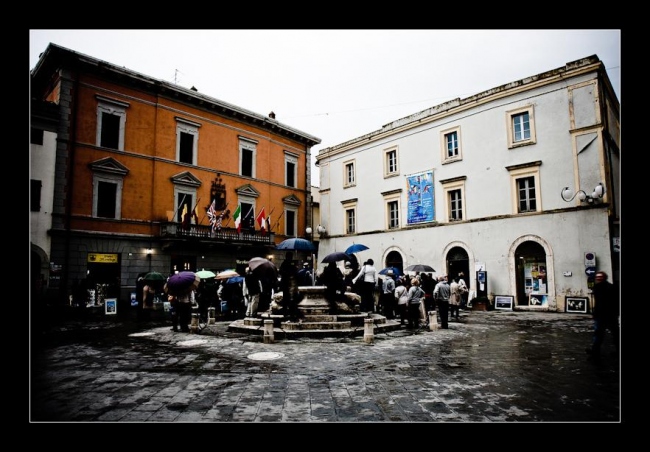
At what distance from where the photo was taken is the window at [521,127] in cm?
1944

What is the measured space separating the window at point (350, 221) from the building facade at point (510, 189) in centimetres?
104

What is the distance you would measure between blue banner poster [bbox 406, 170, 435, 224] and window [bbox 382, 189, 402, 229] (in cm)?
101

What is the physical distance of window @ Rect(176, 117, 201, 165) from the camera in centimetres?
2328

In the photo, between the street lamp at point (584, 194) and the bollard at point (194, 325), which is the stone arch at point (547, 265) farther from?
the bollard at point (194, 325)

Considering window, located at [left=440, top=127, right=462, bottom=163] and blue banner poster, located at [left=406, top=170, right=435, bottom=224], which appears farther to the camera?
blue banner poster, located at [left=406, top=170, right=435, bottom=224]

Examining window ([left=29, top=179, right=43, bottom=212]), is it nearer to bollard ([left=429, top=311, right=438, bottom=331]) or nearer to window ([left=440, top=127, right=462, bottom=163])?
bollard ([left=429, top=311, right=438, bottom=331])

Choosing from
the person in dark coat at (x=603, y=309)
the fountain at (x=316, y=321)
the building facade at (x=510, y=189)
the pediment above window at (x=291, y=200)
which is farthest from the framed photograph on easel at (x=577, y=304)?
the pediment above window at (x=291, y=200)

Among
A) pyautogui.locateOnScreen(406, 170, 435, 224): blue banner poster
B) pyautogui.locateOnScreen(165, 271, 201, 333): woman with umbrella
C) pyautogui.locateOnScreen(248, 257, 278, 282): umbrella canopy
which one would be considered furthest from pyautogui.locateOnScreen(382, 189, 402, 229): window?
pyautogui.locateOnScreen(165, 271, 201, 333): woman with umbrella

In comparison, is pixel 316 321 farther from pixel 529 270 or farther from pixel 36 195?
pixel 36 195

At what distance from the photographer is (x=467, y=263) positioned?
70.5ft

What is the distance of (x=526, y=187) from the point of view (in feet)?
64.3

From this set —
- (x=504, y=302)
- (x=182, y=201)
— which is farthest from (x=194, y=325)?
(x=504, y=302)
